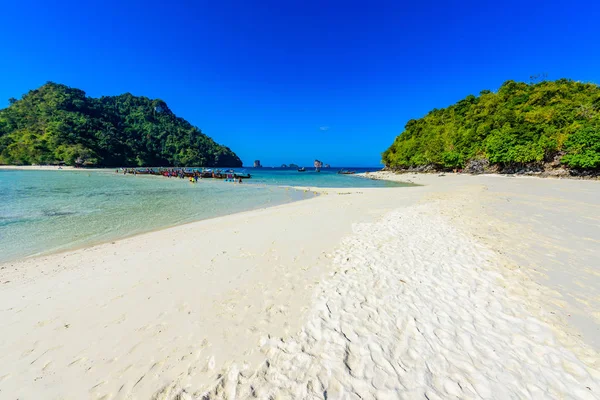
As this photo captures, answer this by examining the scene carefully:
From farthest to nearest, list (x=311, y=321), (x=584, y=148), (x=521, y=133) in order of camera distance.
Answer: (x=521, y=133) → (x=584, y=148) → (x=311, y=321)

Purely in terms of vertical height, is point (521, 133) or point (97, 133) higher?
point (97, 133)

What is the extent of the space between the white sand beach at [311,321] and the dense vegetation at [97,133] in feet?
394

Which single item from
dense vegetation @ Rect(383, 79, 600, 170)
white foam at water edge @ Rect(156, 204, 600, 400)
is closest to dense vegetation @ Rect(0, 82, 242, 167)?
dense vegetation @ Rect(383, 79, 600, 170)

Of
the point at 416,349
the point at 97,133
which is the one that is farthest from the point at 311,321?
the point at 97,133

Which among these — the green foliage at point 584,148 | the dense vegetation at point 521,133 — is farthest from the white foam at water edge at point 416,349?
the dense vegetation at point 521,133

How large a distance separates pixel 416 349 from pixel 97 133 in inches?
5843

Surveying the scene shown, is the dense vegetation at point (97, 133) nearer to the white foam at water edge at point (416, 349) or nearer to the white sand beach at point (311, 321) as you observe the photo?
the white sand beach at point (311, 321)

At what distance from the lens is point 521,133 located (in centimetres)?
4147

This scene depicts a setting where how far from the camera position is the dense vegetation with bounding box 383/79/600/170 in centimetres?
3519

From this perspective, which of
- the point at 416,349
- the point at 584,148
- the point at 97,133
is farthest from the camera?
the point at 97,133

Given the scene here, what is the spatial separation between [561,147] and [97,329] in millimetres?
55082

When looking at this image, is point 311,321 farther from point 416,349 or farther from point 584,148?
point 584,148

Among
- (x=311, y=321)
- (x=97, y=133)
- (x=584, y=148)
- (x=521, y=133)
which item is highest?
(x=97, y=133)

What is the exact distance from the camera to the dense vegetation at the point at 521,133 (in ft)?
Result: 115
